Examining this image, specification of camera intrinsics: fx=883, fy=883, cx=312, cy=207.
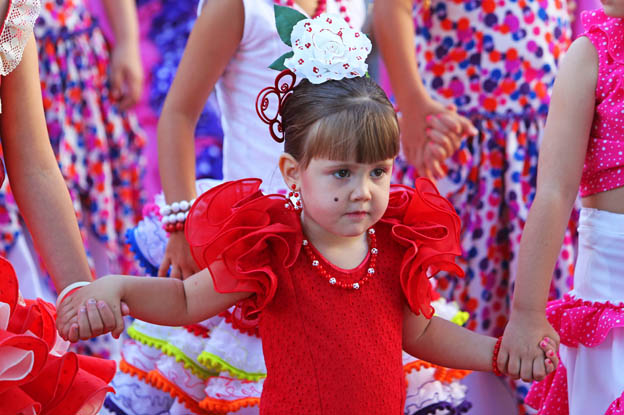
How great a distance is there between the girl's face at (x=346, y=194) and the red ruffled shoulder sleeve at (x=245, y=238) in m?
0.11

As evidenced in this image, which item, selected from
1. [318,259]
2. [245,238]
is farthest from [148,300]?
[318,259]

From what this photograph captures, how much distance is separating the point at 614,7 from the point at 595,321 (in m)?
0.75

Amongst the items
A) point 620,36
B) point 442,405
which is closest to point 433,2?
point 620,36

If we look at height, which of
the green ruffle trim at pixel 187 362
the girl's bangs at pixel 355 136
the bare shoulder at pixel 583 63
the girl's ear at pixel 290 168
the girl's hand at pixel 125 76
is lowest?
the green ruffle trim at pixel 187 362

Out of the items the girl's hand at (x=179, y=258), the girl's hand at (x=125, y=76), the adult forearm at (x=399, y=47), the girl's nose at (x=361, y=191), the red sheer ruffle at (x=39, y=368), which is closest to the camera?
the red sheer ruffle at (x=39, y=368)

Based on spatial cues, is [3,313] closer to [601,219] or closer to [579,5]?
[601,219]

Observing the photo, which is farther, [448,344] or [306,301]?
[448,344]

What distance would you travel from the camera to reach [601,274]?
218 cm

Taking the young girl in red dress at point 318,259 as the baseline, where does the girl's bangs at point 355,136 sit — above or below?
above

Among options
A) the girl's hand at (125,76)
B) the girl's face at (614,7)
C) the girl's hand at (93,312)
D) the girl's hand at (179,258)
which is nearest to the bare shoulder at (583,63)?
the girl's face at (614,7)

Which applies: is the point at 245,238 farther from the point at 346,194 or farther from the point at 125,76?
the point at 125,76

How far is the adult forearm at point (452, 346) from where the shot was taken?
2033mm

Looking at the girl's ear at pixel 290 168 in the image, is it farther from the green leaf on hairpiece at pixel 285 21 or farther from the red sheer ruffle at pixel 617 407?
the red sheer ruffle at pixel 617 407

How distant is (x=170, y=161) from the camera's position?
247cm
